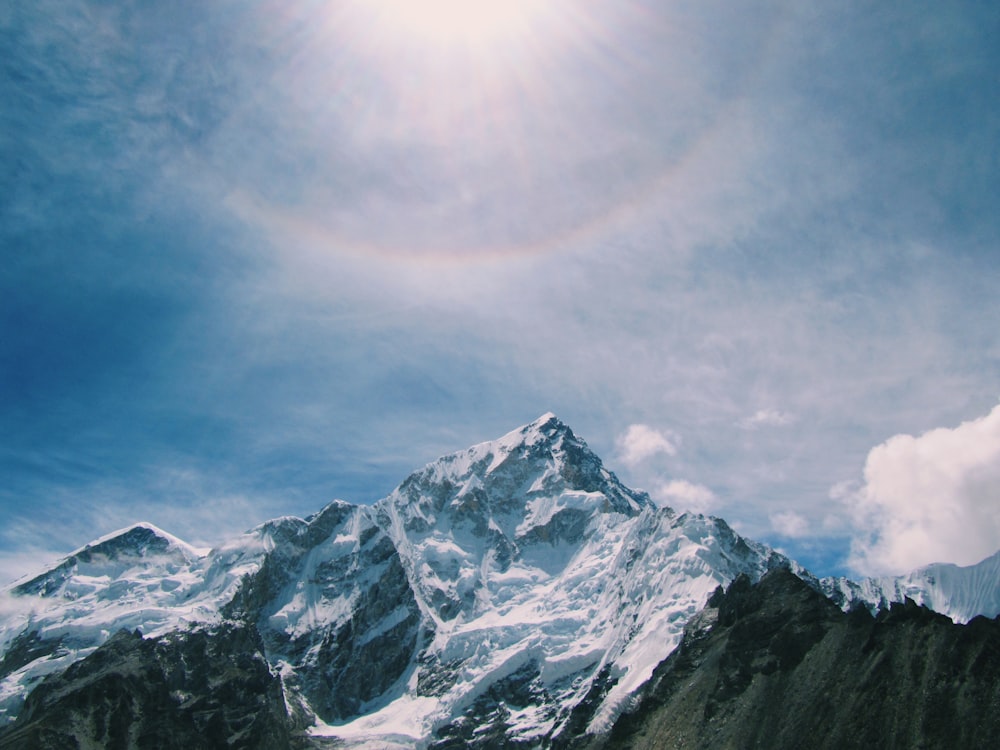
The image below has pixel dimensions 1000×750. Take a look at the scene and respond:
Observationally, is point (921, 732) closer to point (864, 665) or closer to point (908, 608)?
point (864, 665)

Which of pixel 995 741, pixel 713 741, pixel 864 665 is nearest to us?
pixel 995 741

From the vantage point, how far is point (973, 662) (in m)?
128

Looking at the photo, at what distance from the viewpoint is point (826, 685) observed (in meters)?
147

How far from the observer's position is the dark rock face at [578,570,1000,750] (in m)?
124

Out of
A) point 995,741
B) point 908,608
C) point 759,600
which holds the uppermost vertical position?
point 759,600

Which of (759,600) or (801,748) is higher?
(759,600)

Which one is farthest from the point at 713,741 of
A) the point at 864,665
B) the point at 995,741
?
the point at 995,741

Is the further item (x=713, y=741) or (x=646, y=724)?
(x=646, y=724)

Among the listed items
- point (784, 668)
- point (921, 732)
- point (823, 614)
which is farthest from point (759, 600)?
point (921, 732)

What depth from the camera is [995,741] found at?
111 meters

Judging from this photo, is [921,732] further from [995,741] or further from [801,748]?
[801,748]

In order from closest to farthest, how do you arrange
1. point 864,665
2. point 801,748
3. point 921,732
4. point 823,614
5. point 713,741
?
1. point 921,732
2. point 801,748
3. point 864,665
4. point 713,741
5. point 823,614

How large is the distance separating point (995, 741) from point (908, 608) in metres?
42.8

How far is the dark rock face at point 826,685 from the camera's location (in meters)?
124
